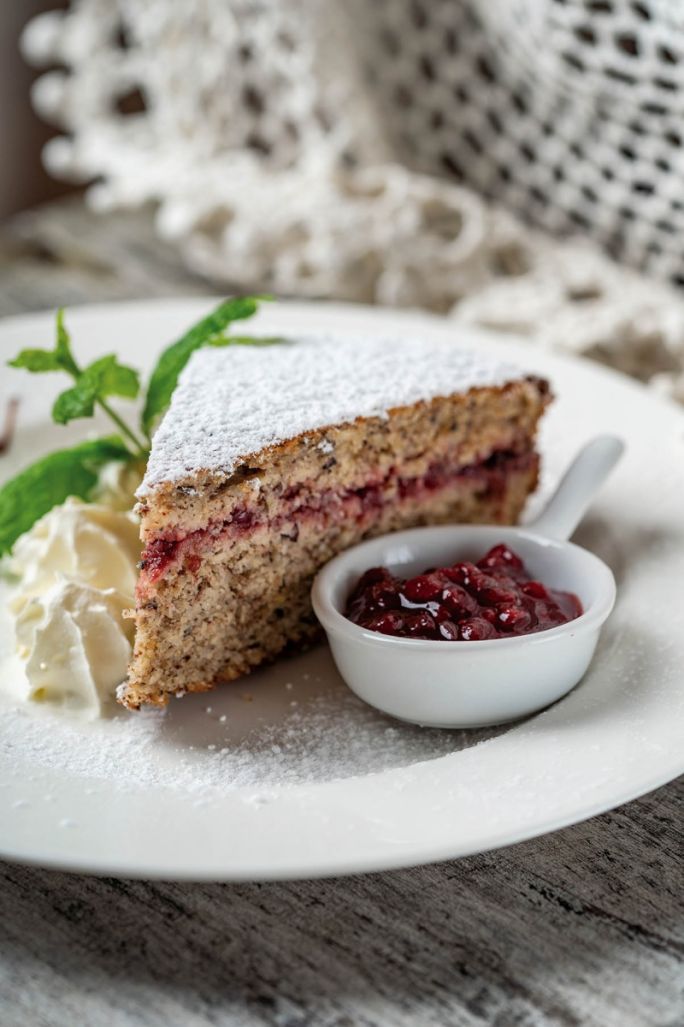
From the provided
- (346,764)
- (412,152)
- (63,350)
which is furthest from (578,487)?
(412,152)

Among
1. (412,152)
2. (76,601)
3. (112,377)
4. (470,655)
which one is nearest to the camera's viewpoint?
(470,655)

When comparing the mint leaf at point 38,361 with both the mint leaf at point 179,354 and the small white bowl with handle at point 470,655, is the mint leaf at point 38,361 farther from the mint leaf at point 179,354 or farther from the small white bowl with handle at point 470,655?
the small white bowl with handle at point 470,655

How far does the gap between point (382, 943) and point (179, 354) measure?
1406mm

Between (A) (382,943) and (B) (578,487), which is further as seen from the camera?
(B) (578,487)

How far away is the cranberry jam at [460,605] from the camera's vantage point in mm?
1901

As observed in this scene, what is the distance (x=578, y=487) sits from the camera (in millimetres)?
2424

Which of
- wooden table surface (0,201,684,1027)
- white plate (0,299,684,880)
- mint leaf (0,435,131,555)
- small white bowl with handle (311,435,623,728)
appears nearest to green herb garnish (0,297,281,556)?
mint leaf (0,435,131,555)

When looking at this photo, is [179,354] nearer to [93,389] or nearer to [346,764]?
[93,389]

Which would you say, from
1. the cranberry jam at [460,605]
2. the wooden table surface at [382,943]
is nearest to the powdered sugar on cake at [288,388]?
the cranberry jam at [460,605]

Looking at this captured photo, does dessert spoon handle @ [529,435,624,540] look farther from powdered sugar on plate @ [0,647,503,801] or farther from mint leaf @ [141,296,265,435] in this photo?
mint leaf @ [141,296,265,435]

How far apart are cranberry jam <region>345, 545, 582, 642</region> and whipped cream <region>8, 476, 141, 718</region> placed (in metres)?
0.44

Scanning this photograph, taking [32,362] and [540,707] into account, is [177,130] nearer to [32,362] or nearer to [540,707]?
[32,362]

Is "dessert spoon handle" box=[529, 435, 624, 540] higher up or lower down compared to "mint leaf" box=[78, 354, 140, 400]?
lower down

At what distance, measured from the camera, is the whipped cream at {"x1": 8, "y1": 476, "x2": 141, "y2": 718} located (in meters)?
2.07
